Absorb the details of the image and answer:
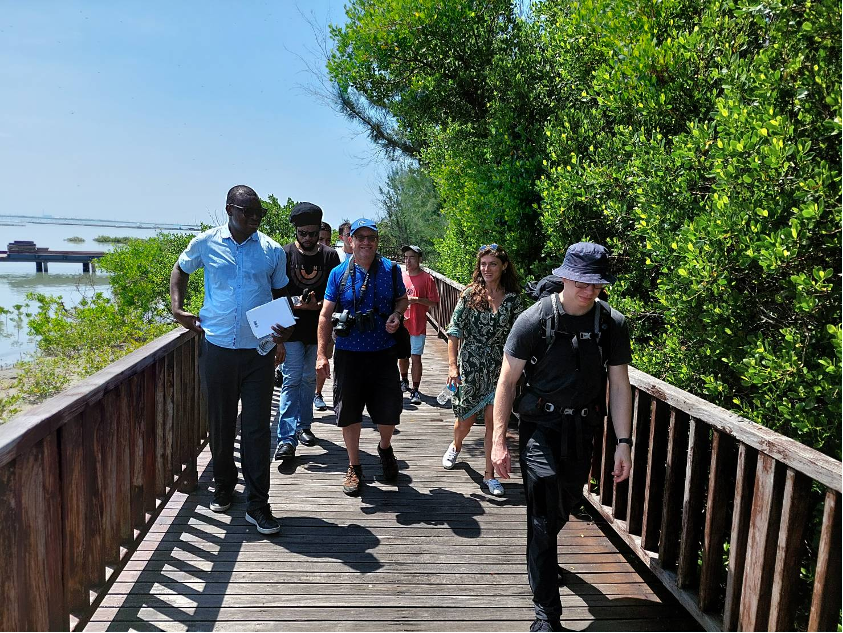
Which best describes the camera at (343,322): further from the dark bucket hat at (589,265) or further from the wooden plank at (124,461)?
the dark bucket hat at (589,265)

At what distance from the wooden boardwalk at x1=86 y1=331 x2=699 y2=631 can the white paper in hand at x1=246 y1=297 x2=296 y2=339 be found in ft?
3.97

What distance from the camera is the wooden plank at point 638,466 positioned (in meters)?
3.59

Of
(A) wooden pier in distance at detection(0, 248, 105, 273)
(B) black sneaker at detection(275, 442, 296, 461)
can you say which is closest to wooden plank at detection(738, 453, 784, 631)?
(B) black sneaker at detection(275, 442, 296, 461)

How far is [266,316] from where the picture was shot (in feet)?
12.2

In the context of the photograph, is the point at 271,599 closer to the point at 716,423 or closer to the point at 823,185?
the point at 716,423

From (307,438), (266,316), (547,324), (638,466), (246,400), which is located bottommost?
(307,438)

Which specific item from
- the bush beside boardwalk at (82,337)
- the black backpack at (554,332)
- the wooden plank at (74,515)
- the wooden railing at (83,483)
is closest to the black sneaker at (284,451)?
the wooden railing at (83,483)

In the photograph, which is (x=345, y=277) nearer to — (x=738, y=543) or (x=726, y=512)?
(x=726, y=512)

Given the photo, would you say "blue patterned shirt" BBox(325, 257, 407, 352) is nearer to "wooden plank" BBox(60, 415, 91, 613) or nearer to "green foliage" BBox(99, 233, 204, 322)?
"wooden plank" BBox(60, 415, 91, 613)

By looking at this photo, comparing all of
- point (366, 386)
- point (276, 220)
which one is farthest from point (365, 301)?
point (276, 220)

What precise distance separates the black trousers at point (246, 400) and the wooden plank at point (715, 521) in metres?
2.38

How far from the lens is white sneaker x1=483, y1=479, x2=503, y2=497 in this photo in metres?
4.56

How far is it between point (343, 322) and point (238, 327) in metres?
0.73

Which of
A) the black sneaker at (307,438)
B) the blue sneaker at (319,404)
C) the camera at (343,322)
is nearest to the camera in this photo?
the camera at (343,322)
